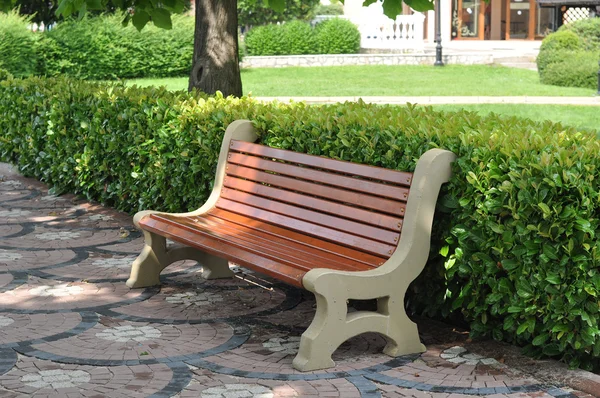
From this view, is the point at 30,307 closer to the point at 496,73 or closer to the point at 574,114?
the point at 574,114

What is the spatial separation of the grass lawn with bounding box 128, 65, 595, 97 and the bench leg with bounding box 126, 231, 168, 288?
14585 millimetres

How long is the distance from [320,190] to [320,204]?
9 cm

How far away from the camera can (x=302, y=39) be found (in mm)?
34062

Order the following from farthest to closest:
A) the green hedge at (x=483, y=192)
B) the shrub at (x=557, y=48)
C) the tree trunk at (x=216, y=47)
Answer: the shrub at (x=557, y=48) < the tree trunk at (x=216, y=47) < the green hedge at (x=483, y=192)

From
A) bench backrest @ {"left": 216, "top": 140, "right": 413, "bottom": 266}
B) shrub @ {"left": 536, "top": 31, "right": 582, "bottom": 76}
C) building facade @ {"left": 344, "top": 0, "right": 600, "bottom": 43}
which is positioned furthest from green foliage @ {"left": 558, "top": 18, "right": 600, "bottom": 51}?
bench backrest @ {"left": 216, "top": 140, "right": 413, "bottom": 266}

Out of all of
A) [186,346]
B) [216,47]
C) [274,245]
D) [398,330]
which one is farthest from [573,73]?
[186,346]

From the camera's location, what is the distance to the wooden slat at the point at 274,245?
500cm

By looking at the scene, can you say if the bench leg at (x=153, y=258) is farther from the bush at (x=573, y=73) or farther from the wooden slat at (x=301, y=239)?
the bush at (x=573, y=73)

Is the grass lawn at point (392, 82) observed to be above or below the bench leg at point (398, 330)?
above

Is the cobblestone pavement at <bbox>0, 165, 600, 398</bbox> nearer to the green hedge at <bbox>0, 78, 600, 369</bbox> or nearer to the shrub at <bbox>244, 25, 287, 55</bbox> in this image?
the green hedge at <bbox>0, 78, 600, 369</bbox>

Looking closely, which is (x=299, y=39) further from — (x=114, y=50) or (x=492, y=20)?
(x=492, y=20)

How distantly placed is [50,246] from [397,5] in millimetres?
3521

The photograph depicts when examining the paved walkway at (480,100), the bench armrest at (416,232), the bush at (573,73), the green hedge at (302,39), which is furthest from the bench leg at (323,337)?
the green hedge at (302,39)

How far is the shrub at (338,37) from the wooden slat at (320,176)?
2812 cm
